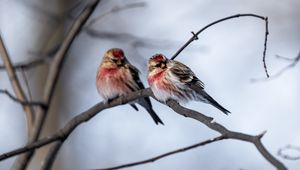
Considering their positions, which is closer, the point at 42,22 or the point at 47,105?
the point at 47,105

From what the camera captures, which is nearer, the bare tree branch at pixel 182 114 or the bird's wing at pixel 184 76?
the bare tree branch at pixel 182 114

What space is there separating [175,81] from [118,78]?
79cm

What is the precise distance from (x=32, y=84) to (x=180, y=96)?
5173 millimetres

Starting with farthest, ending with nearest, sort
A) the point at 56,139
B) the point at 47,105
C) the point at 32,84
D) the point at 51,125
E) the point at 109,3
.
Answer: the point at 109,3 → the point at 32,84 → the point at 51,125 → the point at 47,105 → the point at 56,139

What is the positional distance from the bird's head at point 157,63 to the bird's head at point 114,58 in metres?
0.66

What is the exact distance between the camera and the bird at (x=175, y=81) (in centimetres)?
422

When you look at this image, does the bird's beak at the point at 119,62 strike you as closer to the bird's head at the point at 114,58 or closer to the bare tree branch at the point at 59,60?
the bird's head at the point at 114,58

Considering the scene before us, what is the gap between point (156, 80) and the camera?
4.22 metres

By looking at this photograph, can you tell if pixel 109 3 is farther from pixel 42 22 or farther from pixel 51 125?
pixel 51 125

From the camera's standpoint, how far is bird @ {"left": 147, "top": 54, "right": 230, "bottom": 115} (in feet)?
13.8

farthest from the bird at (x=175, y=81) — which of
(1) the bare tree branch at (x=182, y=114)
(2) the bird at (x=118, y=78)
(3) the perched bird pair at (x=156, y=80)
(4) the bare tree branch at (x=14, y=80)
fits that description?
(4) the bare tree branch at (x=14, y=80)

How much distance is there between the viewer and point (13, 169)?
3.69m

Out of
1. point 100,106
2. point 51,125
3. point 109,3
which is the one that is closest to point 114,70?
point 100,106

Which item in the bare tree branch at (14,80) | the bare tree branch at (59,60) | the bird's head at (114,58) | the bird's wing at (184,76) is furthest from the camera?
the bird's head at (114,58)
